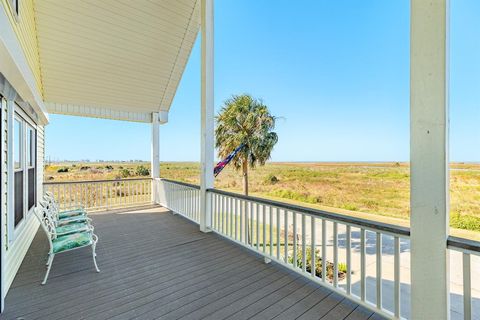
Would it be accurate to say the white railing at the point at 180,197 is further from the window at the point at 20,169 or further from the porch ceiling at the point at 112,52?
the window at the point at 20,169

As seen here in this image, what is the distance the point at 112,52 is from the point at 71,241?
411cm

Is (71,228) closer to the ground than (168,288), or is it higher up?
higher up

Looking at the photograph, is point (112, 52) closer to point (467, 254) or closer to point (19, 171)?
point (19, 171)

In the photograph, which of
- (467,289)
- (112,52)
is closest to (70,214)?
(112,52)

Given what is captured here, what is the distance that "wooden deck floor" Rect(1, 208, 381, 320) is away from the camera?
6.73ft

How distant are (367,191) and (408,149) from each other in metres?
6.61

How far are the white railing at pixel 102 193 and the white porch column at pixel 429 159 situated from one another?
6.74 metres

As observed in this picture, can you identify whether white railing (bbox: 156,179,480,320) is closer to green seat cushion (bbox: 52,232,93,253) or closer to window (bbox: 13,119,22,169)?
green seat cushion (bbox: 52,232,93,253)

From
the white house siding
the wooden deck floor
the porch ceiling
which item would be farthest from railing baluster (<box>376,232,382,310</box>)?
the porch ceiling

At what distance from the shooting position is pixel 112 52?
5047mm

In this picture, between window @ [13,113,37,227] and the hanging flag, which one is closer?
window @ [13,113,37,227]

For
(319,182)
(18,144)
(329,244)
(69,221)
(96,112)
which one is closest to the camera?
(18,144)

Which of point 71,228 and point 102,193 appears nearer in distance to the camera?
point 71,228

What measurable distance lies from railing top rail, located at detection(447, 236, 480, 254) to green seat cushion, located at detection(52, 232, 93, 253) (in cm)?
365
